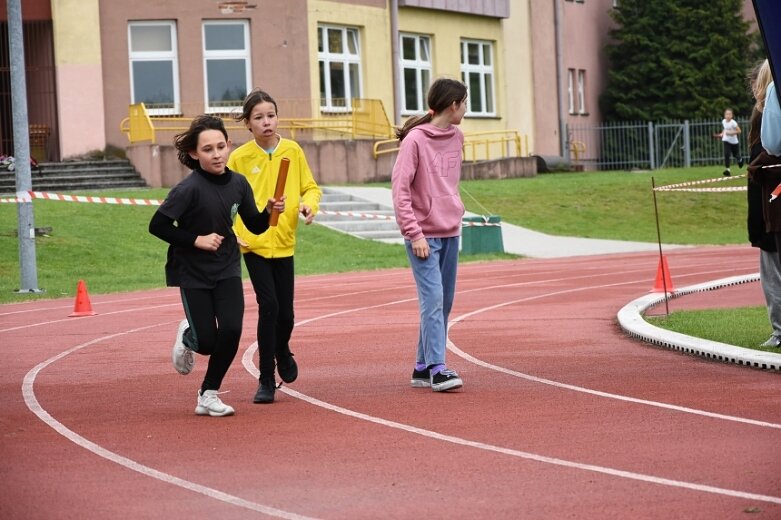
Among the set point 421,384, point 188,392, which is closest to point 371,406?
point 421,384

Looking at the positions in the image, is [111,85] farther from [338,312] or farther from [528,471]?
[528,471]

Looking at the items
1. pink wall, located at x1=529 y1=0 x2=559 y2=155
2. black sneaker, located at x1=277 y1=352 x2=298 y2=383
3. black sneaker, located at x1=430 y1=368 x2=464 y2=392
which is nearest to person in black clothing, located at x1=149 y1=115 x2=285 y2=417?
black sneaker, located at x1=277 y1=352 x2=298 y2=383

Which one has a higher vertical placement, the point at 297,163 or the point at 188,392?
the point at 297,163

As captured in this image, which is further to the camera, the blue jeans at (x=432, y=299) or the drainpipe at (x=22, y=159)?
the drainpipe at (x=22, y=159)

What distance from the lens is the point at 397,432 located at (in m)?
7.98

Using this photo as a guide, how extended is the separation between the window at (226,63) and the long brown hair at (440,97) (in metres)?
28.4

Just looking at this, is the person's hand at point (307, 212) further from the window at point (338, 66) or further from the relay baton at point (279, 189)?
the window at point (338, 66)

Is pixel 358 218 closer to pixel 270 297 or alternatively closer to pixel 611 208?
pixel 611 208

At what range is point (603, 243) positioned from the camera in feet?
98.2

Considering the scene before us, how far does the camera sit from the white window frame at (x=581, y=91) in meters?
52.5

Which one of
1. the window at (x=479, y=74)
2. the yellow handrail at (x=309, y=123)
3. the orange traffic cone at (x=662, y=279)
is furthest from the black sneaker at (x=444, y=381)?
the window at (x=479, y=74)

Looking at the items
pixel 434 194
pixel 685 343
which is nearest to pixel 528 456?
pixel 434 194

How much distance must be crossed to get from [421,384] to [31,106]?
93.6 ft

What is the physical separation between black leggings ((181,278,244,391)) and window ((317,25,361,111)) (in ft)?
102
